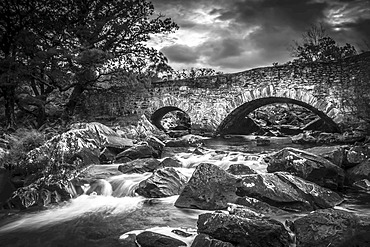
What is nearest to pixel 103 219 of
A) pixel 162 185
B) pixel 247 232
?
pixel 162 185

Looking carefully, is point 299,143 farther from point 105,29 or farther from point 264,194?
point 105,29

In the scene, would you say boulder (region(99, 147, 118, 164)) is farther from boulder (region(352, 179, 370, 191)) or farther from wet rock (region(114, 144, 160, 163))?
boulder (region(352, 179, 370, 191))

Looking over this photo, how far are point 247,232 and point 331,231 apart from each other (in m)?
0.86

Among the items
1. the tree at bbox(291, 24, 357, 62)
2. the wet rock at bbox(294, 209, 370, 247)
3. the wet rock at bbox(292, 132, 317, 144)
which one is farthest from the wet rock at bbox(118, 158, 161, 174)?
the tree at bbox(291, 24, 357, 62)

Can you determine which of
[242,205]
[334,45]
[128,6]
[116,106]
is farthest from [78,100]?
[334,45]

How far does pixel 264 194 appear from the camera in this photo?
13.5 feet

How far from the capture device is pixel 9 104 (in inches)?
378

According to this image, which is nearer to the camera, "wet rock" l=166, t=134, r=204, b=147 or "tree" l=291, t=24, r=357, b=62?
"wet rock" l=166, t=134, r=204, b=147

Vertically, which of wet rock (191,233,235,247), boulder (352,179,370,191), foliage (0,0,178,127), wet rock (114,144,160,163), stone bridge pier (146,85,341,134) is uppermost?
foliage (0,0,178,127)

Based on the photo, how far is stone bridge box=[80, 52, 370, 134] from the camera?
1055 centimetres

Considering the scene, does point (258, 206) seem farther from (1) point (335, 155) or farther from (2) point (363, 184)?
(1) point (335, 155)

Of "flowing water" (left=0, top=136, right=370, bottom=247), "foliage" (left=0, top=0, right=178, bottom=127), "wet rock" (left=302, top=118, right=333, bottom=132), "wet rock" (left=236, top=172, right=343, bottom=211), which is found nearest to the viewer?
"flowing water" (left=0, top=136, right=370, bottom=247)

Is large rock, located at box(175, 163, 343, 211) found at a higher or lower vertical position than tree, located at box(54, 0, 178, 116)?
lower

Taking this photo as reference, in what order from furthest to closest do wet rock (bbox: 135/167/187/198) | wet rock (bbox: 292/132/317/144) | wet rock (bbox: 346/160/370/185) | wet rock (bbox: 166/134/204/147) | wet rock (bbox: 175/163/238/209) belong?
wet rock (bbox: 292/132/317/144)
wet rock (bbox: 166/134/204/147)
wet rock (bbox: 346/160/370/185)
wet rock (bbox: 135/167/187/198)
wet rock (bbox: 175/163/238/209)
